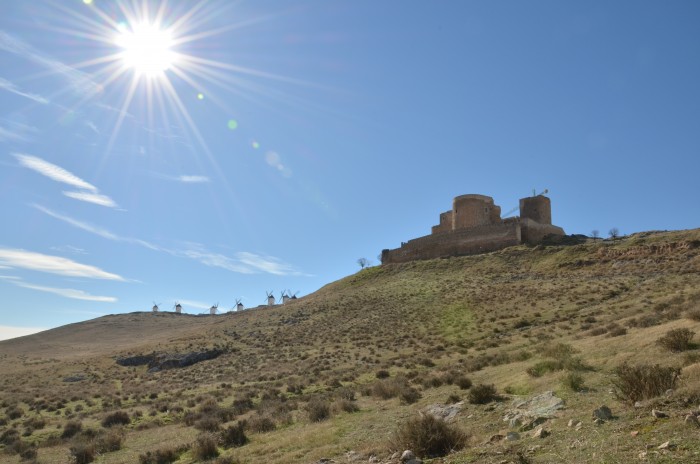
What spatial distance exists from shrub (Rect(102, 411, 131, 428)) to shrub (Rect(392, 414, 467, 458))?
16.6 metres

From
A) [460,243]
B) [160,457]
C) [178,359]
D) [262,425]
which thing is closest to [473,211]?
[460,243]

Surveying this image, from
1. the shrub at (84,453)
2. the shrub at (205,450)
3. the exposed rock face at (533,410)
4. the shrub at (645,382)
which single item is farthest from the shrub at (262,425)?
the shrub at (645,382)

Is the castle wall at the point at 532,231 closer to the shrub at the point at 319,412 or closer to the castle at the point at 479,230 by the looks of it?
the castle at the point at 479,230

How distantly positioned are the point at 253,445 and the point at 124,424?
10919mm

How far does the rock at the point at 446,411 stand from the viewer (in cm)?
980

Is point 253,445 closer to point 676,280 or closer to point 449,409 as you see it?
point 449,409

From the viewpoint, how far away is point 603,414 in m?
6.60

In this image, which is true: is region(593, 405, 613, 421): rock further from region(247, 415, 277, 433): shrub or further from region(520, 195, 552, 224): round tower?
region(520, 195, 552, 224): round tower

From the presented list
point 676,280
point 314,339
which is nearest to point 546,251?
point 676,280

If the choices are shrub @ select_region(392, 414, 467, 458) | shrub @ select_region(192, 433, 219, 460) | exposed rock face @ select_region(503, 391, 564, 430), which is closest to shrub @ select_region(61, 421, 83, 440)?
shrub @ select_region(192, 433, 219, 460)

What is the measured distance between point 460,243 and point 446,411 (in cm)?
4942

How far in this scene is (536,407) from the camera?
27.7 feet

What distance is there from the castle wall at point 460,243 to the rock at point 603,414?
49528 millimetres

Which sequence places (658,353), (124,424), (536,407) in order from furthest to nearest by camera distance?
(124,424)
(658,353)
(536,407)
